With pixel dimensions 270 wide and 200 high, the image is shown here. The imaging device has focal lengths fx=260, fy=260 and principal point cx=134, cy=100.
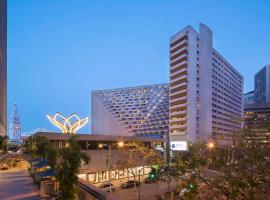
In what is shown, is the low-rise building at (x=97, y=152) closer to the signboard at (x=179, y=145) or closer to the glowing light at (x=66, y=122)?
the glowing light at (x=66, y=122)

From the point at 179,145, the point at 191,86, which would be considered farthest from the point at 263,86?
the point at 179,145

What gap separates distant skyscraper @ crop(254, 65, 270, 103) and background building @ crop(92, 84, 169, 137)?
2860 inches

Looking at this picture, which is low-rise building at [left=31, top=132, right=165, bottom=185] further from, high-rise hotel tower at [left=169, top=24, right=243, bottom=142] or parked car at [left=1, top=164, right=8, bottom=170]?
high-rise hotel tower at [left=169, top=24, right=243, bottom=142]

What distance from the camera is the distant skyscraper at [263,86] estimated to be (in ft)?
529

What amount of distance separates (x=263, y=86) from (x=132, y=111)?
91236mm

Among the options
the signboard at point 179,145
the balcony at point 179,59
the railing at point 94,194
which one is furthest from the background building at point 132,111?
the railing at point 94,194

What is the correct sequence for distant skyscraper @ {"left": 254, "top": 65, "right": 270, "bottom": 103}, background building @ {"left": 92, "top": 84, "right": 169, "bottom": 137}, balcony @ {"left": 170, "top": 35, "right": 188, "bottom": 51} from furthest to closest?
1. distant skyscraper @ {"left": 254, "top": 65, "right": 270, "bottom": 103}
2. background building @ {"left": 92, "top": 84, "right": 169, "bottom": 137}
3. balcony @ {"left": 170, "top": 35, "right": 188, "bottom": 51}

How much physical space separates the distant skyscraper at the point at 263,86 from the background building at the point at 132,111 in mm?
72650

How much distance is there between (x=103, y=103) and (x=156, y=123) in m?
33.4

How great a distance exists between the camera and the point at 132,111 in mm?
135875

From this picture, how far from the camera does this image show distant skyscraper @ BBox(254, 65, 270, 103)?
161 metres

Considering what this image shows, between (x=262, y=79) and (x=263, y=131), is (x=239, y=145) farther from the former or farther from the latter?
(x=262, y=79)

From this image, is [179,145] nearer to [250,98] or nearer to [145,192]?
[145,192]

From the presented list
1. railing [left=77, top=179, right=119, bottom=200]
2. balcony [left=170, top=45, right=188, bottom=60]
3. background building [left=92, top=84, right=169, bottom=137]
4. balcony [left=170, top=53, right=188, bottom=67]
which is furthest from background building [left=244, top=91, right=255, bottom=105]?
railing [left=77, top=179, right=119, bottom=200]
